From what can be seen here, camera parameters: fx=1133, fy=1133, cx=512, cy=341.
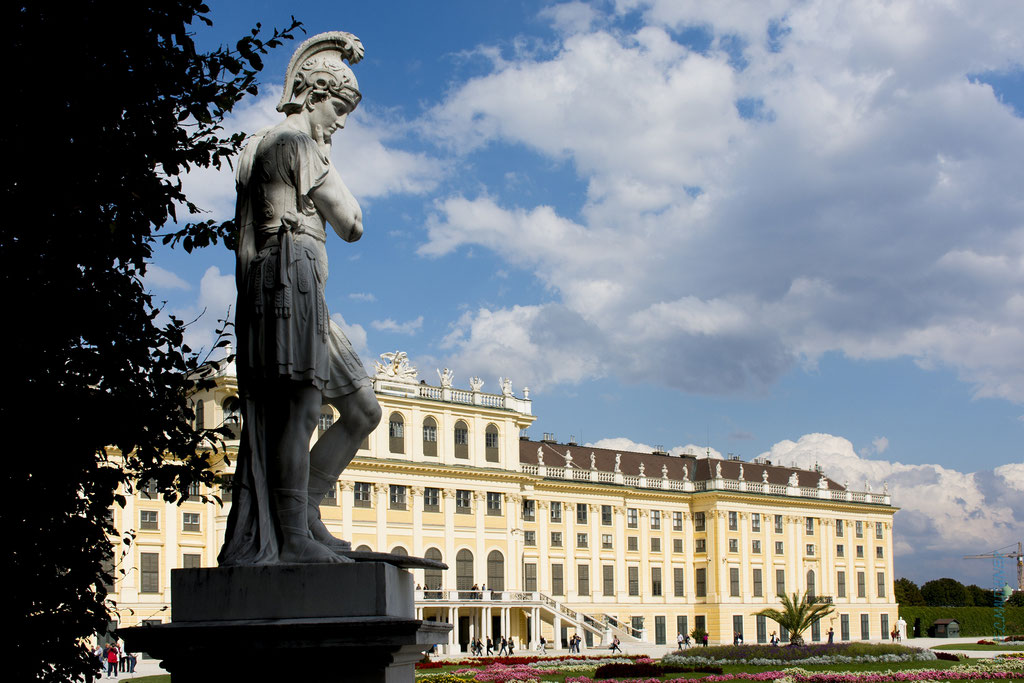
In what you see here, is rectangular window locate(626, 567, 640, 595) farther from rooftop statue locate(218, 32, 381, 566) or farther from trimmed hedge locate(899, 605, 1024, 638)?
rooftop statue locate(218, 32, 381, 566)

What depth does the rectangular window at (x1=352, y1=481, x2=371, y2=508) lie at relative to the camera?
196 feet

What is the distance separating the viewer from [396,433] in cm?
6175

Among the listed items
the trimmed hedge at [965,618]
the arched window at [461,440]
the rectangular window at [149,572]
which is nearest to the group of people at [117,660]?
the rectangular window at [149,572]

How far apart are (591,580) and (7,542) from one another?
2538 inches

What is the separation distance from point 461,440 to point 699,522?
75.7 feet

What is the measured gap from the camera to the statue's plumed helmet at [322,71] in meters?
6.70

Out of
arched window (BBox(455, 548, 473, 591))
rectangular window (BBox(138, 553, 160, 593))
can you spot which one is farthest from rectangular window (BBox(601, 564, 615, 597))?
rectangular window (BBox(138, 553, 160, 593))

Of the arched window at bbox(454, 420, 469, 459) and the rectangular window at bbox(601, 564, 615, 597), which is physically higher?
the arched window at bbox(454, 420, 469, 459)

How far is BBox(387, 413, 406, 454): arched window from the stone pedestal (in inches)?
2194

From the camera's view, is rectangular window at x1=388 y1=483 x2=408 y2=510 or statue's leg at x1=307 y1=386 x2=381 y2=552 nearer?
statue's leg at x1=307 y1=386 x2=381 y2=552

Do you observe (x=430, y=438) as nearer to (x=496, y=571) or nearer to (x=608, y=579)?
(x=496, y=571)

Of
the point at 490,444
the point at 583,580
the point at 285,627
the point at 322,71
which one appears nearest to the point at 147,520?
the point at 490,444

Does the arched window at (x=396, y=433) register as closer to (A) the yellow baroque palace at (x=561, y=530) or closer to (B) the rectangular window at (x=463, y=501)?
(A) the yellow baroque palace at (x=561, y=530)

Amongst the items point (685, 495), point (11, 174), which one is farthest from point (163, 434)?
point (685, 495)
